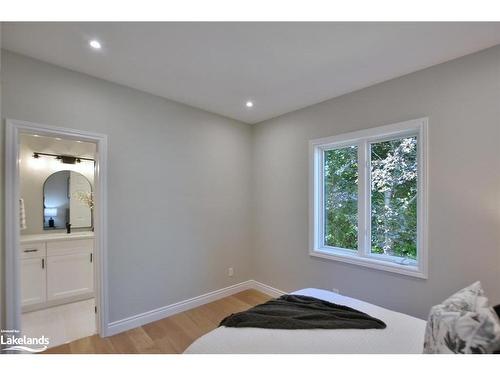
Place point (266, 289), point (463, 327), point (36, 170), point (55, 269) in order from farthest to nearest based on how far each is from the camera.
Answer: point (266, 289) → point (36, 170) → point (55, 269) → point (463, 327)

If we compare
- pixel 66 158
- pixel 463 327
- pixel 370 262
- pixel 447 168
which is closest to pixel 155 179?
pixel 66 158

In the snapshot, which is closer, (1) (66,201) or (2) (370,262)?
(2) (370,262)

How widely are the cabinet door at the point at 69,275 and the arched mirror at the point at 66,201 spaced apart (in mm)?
673

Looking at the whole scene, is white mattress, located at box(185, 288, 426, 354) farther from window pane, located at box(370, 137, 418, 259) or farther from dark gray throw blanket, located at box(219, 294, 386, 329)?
window pane, located at box(370, 137, 418, 259)

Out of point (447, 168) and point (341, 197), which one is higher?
point (447, 168)

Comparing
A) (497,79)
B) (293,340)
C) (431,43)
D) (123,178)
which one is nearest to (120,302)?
(123,178)

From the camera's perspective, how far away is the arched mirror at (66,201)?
3510 millimetres

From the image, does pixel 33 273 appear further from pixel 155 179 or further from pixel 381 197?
pixel 381 197

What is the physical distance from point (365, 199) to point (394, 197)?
280 mm

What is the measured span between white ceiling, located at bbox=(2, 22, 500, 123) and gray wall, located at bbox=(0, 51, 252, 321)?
25cm

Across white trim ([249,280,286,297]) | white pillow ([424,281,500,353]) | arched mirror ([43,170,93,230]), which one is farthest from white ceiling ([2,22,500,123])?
white trim ([249,280,286,297])

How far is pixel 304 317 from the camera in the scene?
1624 millimetres

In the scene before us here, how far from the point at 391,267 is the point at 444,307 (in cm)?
131
